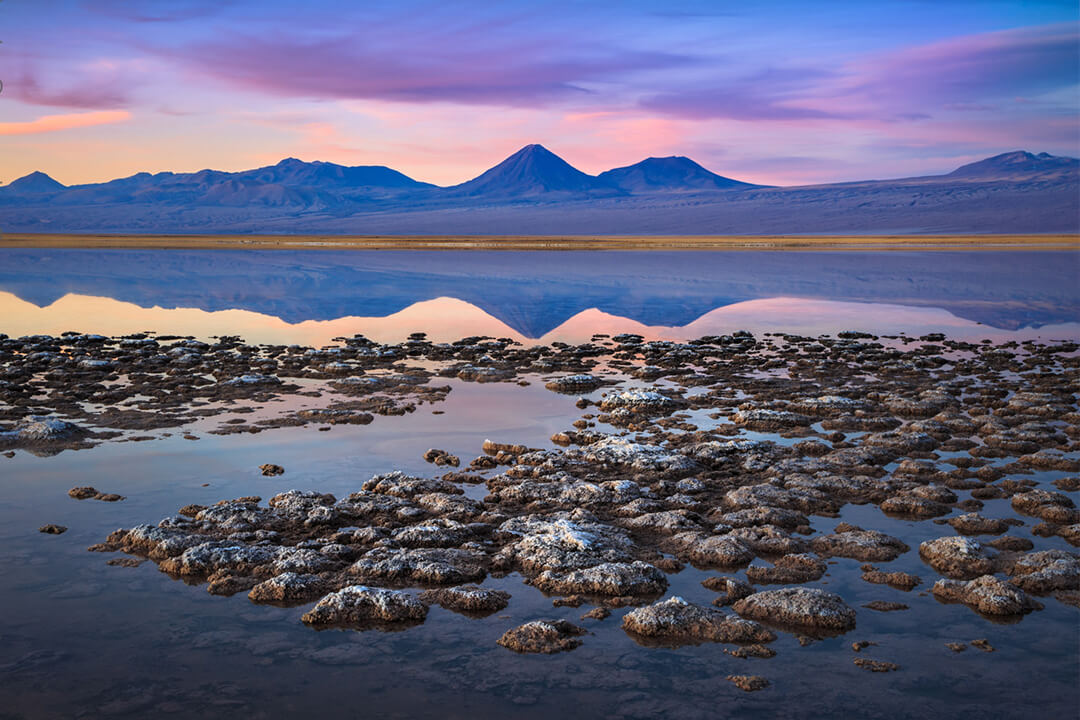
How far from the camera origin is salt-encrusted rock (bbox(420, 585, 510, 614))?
668cm

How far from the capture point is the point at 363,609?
6539 mm

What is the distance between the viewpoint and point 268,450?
11.1 meters

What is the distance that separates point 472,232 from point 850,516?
530 ft

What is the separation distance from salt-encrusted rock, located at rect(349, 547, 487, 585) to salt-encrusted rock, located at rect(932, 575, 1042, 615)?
3520 millimetres

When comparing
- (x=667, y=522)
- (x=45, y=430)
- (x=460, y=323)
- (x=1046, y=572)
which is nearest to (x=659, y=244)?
(x=460, y=323)

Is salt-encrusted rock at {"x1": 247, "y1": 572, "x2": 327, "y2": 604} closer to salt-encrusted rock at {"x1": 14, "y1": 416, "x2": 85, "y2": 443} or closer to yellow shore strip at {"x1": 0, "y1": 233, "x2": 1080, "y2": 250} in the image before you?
salt-encrusted rock at {"x1": 14, "y1": 416, "x2": 85, "y2": 443}

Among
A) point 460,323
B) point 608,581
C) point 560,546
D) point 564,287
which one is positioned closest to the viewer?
point 608,581

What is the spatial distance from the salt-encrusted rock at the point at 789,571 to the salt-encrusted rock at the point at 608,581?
74cm

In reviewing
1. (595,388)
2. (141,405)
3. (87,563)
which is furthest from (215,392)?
(87,563)

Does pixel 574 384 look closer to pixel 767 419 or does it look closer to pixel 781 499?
pixel 767 419

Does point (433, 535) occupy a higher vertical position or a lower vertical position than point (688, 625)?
higher

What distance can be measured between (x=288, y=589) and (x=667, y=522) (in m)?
3.39

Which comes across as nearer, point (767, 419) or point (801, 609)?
point (801, 609)

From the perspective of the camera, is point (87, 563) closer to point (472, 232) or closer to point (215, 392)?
point (215, 392)
